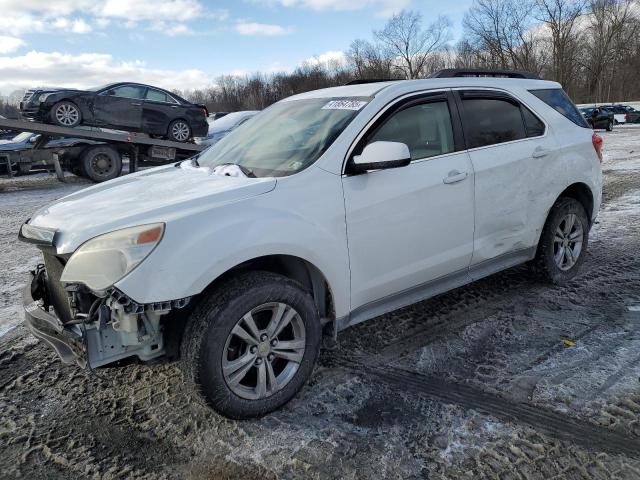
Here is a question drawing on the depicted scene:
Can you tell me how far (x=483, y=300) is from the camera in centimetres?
436

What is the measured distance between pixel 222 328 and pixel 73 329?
776 mm

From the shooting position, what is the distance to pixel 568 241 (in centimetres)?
458

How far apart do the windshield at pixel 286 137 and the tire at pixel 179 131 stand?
10.8 metres

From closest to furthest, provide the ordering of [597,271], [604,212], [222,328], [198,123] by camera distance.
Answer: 1. [222,328]
2. [597,271]
3. [604,212]
4. [198,123]

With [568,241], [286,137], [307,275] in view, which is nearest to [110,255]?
[307,275]

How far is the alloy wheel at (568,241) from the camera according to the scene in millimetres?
4477

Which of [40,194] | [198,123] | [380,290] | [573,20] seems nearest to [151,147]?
[198,123]

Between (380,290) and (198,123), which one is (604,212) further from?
(198,123)

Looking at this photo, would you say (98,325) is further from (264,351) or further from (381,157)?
(381,157)

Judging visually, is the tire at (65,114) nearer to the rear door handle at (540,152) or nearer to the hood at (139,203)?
the hood at (139,203)

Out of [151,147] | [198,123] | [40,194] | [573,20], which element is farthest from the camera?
[573,20]

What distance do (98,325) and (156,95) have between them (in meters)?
12.6

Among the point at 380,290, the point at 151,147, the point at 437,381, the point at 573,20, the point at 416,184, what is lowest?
the point at 437,381

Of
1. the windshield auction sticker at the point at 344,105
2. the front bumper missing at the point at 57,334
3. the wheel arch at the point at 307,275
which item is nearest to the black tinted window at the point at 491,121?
the windshield auction sticker at the point at 344,105
